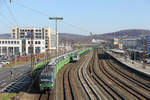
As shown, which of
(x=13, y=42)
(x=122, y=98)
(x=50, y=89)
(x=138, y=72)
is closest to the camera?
(x=122, y=98)

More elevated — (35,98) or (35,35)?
(35,35)

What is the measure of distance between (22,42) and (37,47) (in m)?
7.33

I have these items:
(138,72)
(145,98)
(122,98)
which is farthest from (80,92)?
(138,72)

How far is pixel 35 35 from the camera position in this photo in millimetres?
132250

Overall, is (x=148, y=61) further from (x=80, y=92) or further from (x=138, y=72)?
(x=80, y=92)

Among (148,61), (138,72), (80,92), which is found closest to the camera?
(80,92)

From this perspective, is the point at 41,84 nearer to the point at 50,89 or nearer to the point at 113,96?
the point at 50,89

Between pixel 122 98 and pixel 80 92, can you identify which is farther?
pixel 80 92

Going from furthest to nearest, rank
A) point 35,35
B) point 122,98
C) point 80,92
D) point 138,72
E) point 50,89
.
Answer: point 35,35
point 138,72
point 80,92
point 50,89
point 122,98

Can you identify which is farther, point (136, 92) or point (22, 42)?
point (22, 42)

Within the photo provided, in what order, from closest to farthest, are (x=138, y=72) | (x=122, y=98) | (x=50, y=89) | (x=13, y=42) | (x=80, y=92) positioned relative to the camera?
(x=122, y=98)
(x=50, y=89)
(x=80, y=92)
(x=138, y=72)
(x=13, y=42)

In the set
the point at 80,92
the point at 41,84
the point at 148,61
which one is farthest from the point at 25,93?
the point at 148,61

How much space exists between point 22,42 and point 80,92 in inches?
3230

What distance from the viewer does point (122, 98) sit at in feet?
71.8
